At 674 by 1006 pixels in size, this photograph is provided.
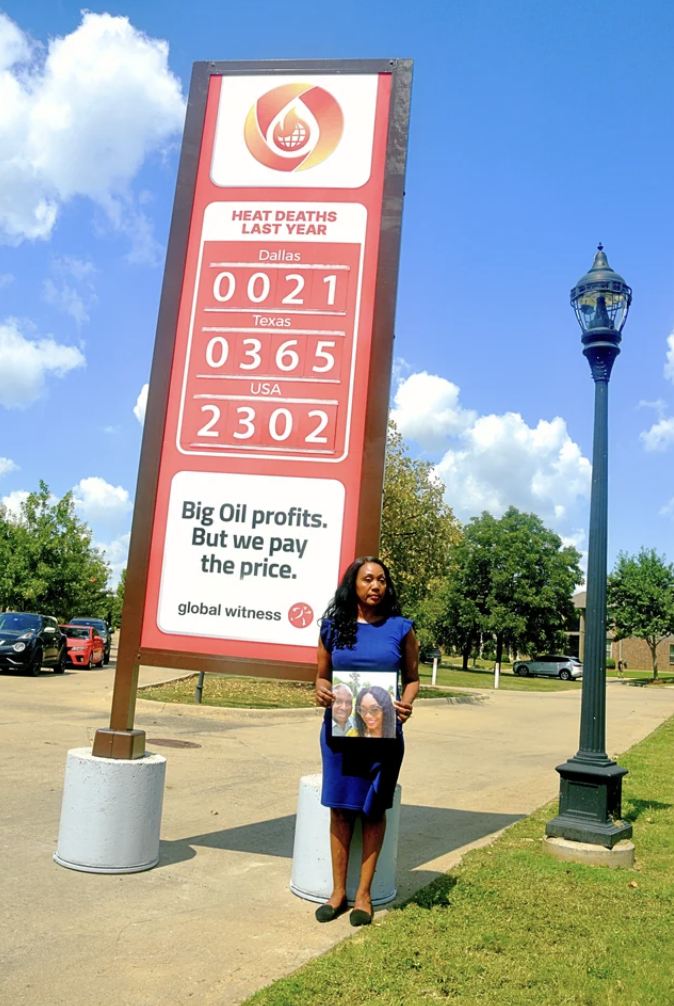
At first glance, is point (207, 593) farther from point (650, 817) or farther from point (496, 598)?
point (496, 598)

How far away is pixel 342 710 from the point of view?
450 centimetres

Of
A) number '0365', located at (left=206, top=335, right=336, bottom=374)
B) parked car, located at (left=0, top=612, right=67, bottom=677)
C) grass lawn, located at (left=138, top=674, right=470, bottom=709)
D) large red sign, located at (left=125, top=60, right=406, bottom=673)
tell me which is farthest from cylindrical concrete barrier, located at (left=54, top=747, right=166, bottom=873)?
parked car, located at (left=0, top=612, right=67, bottom=677)

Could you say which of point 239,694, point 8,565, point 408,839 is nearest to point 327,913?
point 408,839

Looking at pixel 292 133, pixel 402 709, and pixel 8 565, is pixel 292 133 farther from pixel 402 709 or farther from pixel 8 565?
pixel 8 565

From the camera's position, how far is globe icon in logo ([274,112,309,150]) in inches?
245

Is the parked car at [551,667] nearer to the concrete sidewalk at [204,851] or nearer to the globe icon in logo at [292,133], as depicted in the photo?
the concrete sidewalk at [204,851]

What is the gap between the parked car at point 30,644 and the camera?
21312 mm

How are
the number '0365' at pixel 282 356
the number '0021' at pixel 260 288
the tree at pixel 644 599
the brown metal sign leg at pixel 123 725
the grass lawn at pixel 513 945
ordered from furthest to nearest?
the tree at pixel 644 599 < the number '0021' at pixel 260 288 < the number '0365' at pixel 282 356 < the brown metal sign leg at pixel 123 725 < the grass lawn at pixel 513 945

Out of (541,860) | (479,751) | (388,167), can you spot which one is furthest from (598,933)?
(479,751)

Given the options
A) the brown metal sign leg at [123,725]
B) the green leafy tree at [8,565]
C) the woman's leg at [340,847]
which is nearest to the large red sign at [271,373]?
the brown metal sign leg at [123,725]

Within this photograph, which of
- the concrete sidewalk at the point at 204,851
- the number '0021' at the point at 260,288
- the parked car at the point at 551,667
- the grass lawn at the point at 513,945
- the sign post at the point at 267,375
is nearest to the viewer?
the grass lawn at the point at 513,945

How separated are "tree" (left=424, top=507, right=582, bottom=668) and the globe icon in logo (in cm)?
5197

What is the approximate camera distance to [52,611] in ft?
114

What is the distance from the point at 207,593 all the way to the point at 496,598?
178 ft
